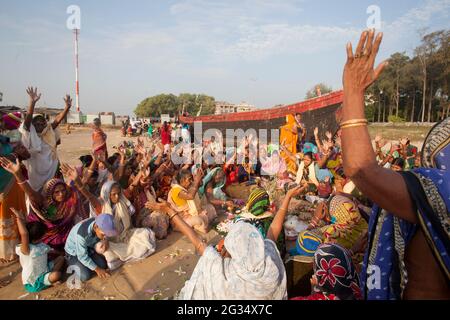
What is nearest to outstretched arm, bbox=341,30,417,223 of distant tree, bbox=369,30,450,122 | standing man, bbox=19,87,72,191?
standing man, bbox=19,87,72,191

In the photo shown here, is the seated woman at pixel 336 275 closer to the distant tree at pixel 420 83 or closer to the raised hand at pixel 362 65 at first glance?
the raised hand at pixel 362 65

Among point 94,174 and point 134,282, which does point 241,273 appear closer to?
point 134,282

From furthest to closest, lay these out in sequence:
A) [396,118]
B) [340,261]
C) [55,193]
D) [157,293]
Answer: [396,118] < [55,193] < [157,293] < [340,261]

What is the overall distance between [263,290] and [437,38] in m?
38.6

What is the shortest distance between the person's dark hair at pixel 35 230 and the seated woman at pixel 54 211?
257mm

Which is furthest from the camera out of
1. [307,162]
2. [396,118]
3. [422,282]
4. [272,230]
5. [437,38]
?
[396,118]

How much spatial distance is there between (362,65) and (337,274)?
6.02ft

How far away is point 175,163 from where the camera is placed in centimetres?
738

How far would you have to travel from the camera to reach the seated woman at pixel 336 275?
2459mm

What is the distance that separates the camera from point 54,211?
3.99 meters

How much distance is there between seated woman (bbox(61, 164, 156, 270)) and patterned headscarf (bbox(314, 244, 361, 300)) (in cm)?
268
